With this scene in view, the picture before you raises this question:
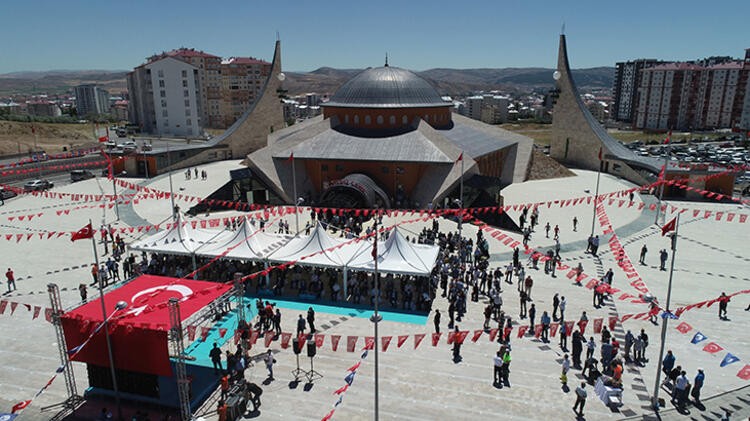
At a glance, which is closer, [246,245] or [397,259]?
[397,259]

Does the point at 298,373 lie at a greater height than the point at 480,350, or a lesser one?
greater

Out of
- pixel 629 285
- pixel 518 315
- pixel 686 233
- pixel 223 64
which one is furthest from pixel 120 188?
pixel 223 64

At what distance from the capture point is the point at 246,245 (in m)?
22.3

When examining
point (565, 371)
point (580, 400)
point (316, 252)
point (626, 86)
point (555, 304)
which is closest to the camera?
point (580, 400)

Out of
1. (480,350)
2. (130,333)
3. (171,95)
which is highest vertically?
(171,95)

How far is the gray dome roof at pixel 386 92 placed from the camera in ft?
140

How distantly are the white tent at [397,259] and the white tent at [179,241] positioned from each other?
7.37 metres

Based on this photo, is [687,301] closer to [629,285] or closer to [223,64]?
[629,285]

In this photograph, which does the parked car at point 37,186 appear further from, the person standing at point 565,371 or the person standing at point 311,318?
the person standing at point 565,371

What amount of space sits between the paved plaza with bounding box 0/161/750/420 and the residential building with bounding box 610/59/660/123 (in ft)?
412

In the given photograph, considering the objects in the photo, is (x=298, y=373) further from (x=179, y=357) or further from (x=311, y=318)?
(x=179, y=357)

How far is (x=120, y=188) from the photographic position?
4466 cm

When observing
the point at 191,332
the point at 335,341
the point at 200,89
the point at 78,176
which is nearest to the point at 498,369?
the point at 335,341

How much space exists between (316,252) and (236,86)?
9963 centimetres
